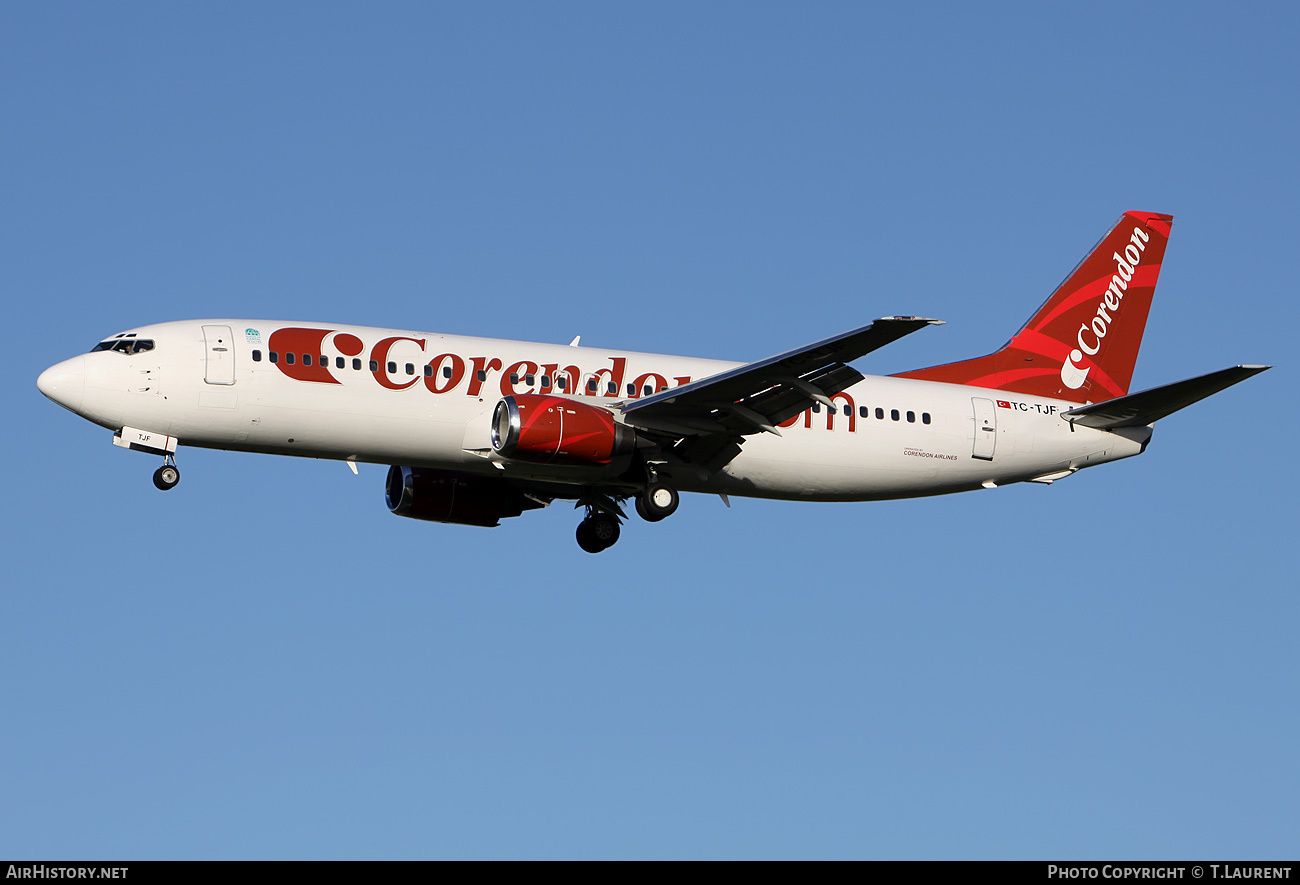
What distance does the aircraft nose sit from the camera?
34.1 meters

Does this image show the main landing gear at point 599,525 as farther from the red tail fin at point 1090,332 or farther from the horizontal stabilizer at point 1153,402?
the horizontal stabilizer at point 1153,402

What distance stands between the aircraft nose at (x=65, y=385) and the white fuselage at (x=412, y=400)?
0.10ft

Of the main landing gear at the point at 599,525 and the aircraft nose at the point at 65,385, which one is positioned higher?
the aircraft nose at the point at 65,385

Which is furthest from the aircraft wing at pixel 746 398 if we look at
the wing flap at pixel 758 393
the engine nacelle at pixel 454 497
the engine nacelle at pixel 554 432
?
the engine nacelle at pixel 454 497

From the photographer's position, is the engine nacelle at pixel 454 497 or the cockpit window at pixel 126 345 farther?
the engine nacelle at pixel 454 497

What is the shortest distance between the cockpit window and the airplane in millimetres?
44

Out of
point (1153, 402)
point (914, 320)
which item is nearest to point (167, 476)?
point (914, 320)

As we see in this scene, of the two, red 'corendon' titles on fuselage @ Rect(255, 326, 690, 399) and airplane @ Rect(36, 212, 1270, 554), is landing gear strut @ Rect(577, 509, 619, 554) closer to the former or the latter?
airplane @ Rect(36, 212, 1270, 554)

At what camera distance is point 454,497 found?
39.7 meters

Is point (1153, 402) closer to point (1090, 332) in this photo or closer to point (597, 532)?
point (1090, 332)

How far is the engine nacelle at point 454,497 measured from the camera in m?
39.6

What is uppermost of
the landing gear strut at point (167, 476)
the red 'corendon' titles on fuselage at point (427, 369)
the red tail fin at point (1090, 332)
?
the red tail fin at point (1090, 332)
